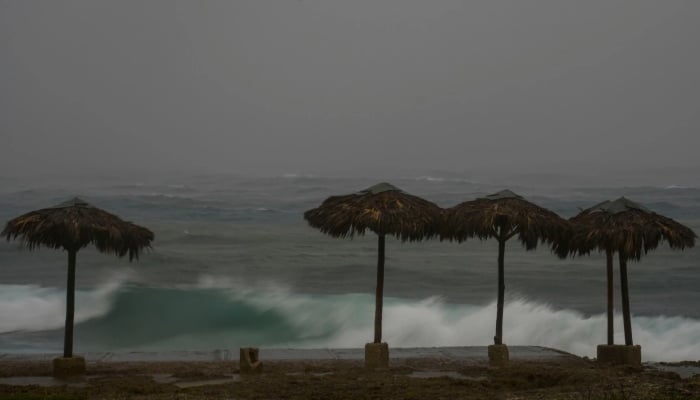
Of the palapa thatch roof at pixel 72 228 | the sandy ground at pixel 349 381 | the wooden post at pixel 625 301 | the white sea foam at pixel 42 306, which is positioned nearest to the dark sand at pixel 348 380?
the sandy ground at pixel 349 381

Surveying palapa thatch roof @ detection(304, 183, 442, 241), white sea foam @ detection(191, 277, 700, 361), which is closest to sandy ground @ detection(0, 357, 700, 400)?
palapa thatch roof @ detection(304, 183, 442, 241)

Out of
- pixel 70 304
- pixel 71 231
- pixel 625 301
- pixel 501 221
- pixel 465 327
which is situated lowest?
pixel 465 327

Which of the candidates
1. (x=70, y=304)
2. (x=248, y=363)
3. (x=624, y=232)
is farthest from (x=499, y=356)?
(x=70, y=304)

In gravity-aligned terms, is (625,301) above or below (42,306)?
above

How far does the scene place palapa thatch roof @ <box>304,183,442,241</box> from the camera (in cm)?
1501

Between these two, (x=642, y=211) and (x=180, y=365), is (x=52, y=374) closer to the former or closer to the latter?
→ (x=180, y=365)

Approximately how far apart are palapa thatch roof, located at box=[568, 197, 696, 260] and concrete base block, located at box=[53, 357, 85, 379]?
7.79m

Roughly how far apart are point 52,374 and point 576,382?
758 centimetres

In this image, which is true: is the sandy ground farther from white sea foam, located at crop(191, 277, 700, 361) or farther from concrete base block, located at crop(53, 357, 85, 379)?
white sea foam, located at crop(191, 277, 700, 361)

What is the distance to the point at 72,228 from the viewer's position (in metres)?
14.5

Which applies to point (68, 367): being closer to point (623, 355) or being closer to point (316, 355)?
point (316, 355)

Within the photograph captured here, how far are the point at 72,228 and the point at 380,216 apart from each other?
14.8 feet

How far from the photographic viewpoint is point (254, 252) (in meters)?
57.5

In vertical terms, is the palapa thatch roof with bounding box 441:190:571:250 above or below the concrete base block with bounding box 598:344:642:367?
above
